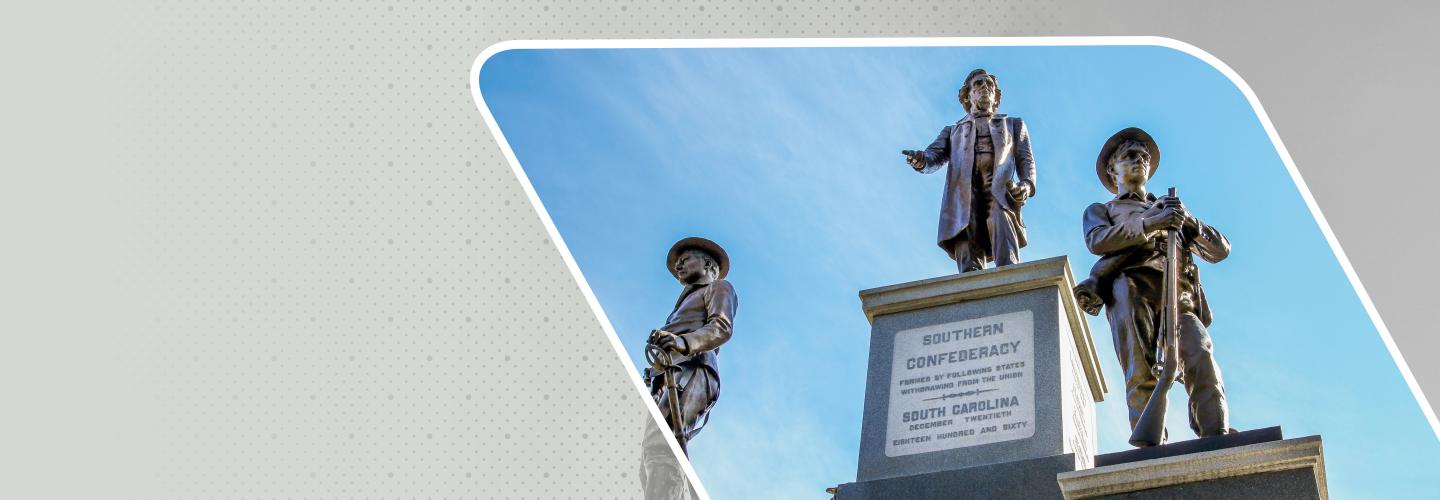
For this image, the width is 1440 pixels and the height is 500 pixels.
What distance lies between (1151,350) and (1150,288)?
1.01ft

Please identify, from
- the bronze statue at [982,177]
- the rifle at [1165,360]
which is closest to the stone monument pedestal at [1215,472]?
the rifle at [1165,360]

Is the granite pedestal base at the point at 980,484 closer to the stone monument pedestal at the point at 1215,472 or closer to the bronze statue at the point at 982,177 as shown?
the stone monument pedestal at the point at 1215,472

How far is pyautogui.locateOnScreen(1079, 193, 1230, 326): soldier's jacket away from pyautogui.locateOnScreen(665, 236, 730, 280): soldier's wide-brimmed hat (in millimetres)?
1744

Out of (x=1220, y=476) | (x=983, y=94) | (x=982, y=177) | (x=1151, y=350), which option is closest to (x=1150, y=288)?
(x=1151, y=350)

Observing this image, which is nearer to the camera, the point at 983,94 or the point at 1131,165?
the point at 1131,165

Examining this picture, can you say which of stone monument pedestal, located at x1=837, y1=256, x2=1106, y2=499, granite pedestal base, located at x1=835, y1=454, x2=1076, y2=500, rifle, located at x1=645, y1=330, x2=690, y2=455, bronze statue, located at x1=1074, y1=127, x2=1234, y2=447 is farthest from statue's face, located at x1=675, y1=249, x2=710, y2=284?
bronze statue, located at x1=1074, y1=127, x2=1234, y2=447

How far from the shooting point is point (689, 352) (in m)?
6.18

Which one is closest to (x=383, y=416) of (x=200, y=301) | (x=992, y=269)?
(x=200, y=301)

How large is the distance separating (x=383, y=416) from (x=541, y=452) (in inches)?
18.6

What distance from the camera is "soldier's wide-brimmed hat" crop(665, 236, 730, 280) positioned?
22.2 feet

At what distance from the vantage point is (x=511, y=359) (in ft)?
13.5

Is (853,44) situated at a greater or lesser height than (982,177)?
lesser

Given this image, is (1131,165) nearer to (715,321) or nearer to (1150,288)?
(1150,288)

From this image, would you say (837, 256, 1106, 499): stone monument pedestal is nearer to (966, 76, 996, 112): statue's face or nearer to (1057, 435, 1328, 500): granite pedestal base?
(1057, 435, 1328, 500): granite pedestal base
